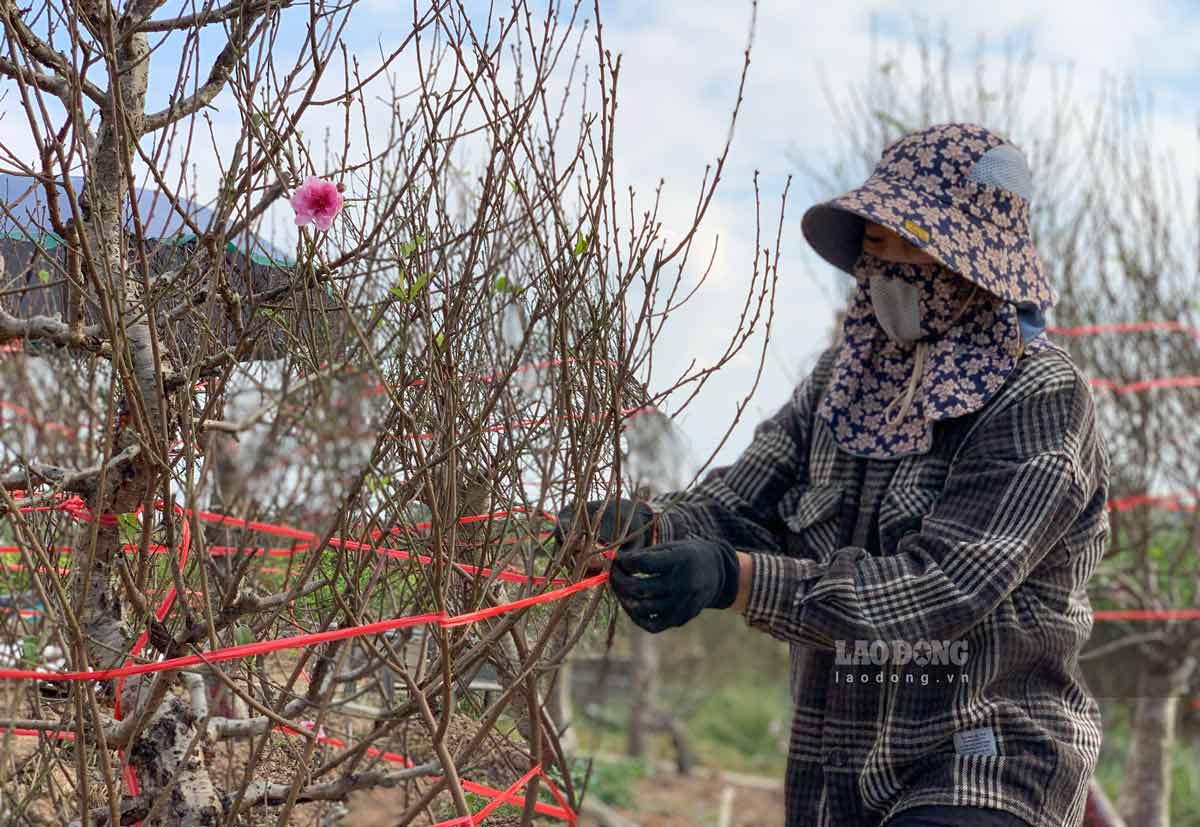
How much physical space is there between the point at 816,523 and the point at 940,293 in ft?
1.62

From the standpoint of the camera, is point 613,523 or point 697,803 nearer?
point 613,523

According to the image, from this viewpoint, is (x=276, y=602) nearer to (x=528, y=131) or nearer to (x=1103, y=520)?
(x=528, y=131)

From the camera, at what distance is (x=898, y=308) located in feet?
8.27

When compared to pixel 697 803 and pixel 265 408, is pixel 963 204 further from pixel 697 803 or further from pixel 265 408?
pixel 697 803

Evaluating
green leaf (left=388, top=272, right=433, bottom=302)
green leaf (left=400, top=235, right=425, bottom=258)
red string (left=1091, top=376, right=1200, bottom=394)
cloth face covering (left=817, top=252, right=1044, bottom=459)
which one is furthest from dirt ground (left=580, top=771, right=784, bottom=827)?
green leaf (left=388, top=272, right=433, bottom=302)

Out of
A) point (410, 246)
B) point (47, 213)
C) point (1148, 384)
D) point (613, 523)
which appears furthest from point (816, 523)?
point (1148, 384)

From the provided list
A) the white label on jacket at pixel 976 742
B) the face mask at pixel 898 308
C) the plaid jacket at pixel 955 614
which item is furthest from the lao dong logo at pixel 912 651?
the face mask at pixel 898 308

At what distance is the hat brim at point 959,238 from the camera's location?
7.88 feet

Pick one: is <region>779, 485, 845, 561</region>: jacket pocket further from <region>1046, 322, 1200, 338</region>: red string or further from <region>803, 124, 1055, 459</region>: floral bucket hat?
<region>1046, 322, 1200, 338</region>: red string

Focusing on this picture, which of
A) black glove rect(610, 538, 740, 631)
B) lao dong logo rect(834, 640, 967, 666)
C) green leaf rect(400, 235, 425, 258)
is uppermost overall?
green leaf rect(400, 235, 425, 258)

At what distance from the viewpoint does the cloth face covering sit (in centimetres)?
240

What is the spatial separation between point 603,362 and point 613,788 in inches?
255

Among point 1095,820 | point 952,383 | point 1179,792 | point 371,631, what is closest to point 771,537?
point 952,383

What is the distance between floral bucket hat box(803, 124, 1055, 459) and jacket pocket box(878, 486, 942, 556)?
0.08m
